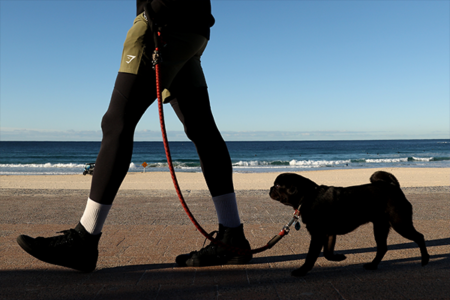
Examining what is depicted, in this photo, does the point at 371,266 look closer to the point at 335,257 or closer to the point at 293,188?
the point at 335,257

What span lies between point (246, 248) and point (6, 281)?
1.45 metres

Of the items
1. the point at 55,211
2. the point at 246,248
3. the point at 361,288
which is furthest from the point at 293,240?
the point at 55,211

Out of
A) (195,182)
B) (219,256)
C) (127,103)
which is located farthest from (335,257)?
(195,182)

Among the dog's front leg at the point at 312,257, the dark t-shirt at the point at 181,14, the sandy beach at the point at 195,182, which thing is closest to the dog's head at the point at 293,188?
the dog's front leg at the point at 312,257

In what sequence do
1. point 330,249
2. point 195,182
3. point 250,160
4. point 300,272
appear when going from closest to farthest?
point 300,272 → point 330,249 → point 195,182 → point 250,160

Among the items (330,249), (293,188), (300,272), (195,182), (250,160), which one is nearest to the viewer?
(300,272)

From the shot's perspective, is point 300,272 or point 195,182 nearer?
point 300,272

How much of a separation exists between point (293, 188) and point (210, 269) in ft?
2.45

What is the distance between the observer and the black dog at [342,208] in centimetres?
220

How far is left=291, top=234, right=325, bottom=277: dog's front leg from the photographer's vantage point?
2.12 metres

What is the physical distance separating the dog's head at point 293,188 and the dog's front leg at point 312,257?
9.5 inches

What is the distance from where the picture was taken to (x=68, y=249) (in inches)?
84.2

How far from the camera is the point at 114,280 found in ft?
6.73

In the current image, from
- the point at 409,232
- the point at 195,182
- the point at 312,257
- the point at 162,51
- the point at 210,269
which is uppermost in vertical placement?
the point at 162,51
